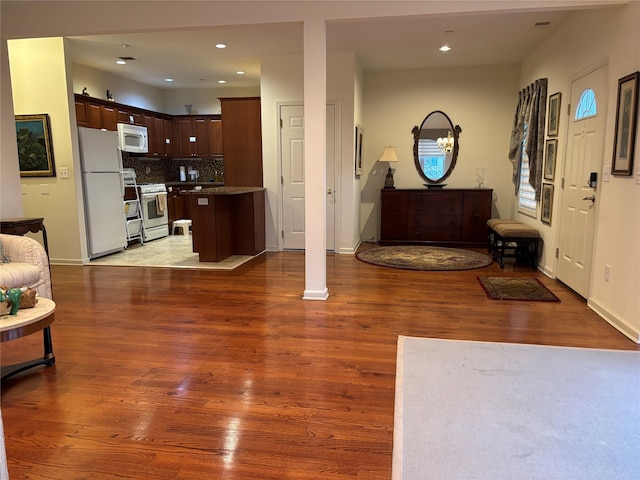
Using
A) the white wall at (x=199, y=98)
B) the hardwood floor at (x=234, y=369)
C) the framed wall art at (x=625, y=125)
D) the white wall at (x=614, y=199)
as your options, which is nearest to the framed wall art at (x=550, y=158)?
the white wall at (x=614, y=199)

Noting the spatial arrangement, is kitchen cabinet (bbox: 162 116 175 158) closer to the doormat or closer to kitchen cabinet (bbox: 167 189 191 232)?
kitchen cabinet (bbox: 167 189 191 232)

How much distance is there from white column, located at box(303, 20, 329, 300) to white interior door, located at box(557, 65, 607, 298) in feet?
7.75

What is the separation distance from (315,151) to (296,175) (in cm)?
251

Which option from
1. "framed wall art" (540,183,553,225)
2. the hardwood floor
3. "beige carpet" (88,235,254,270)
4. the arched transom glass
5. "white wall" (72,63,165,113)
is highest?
"white wall" (72,63,165,113)

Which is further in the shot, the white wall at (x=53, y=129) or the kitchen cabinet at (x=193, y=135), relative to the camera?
the kitchen cabinet at (x=193, y=135)

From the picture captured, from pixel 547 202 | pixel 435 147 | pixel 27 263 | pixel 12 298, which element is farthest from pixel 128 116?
pixel 547 202

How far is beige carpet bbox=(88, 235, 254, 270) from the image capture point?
5492 mm

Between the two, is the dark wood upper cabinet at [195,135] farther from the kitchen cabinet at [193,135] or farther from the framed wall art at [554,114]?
the framed wall art at [554,114]

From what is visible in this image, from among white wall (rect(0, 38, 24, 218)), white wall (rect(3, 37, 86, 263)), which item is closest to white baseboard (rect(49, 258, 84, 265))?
white wall (rect(3, 37, 86, 263))

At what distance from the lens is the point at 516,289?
4305 mm

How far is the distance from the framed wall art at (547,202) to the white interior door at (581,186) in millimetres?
341

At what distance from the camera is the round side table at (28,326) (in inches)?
85.0

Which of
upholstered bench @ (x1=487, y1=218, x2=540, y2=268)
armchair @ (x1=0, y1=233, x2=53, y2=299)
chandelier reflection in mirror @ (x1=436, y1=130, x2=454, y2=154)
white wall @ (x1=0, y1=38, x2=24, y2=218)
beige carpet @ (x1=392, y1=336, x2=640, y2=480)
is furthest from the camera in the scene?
chandelier reflection in mirror @ (x1=436, y1=130, x2=454, y2=154)

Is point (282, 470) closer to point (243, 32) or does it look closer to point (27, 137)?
point (243, 32)
